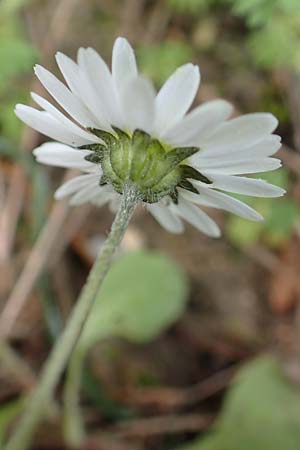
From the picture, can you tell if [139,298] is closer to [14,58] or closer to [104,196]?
[14,58]

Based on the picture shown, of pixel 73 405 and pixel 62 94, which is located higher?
pixel 62 94

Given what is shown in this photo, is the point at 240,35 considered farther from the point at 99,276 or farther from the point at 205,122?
the point at 205,122

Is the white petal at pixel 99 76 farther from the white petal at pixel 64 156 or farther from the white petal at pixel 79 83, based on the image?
the white petal at pixel 64 156

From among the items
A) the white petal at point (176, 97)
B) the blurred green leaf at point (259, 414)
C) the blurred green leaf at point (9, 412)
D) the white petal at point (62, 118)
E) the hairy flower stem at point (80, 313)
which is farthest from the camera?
the blurred green leaf at point (259, 414)

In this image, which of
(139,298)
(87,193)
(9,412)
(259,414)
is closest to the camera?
(87,193)

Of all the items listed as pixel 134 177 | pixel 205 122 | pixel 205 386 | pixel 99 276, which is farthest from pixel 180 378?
pixel 205 122

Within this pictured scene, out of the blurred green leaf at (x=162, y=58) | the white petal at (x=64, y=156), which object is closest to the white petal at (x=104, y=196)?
the white petal at (x=64, y=156)

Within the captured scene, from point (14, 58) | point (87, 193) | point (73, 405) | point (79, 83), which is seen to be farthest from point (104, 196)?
point (73, 405)

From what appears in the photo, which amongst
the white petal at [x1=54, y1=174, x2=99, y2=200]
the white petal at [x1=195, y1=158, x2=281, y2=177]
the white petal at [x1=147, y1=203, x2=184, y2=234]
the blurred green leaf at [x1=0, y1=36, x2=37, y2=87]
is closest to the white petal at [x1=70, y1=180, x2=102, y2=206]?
the white petal at [x1=54, y1=174, x2=99, y2=200]
